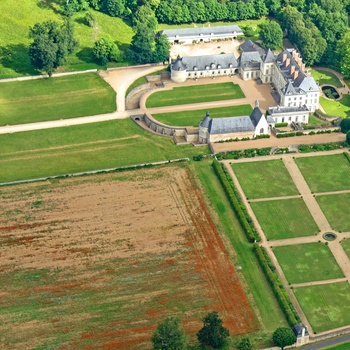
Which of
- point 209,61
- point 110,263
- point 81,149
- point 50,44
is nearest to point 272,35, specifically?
point 209,61

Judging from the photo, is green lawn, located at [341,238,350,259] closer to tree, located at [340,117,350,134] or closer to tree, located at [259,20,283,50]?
tree, located at [340,117,350,134]

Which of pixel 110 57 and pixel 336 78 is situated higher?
pixel 110 57

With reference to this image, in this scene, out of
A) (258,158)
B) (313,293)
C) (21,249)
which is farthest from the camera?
(258,158)

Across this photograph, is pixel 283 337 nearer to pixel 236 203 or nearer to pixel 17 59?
pixel 236 203

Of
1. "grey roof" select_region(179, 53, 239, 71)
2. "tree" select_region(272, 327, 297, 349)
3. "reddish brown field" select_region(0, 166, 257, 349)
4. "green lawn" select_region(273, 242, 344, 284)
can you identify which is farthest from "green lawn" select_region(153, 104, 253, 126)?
"tree" select_region(272, 327, 297, 349)

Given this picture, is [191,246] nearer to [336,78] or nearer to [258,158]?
[258,158]

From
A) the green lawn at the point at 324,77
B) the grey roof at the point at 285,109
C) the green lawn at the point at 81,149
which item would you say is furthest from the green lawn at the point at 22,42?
the green lawn at the point at 324,77

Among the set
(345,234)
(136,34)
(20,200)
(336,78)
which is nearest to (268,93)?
(336,78)
